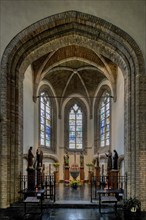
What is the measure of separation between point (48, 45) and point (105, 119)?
10.3m

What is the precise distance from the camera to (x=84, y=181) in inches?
967

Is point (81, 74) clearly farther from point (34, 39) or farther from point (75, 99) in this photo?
point (34, 39)

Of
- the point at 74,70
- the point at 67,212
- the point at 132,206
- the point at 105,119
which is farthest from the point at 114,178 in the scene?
→ the point at 74,70

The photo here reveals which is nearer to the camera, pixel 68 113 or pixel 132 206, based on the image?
pixel 132 206

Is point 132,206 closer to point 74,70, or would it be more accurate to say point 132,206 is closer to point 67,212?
point 67,212

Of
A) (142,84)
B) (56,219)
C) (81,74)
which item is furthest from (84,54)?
(56,219)

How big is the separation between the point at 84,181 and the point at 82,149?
8.36 feet

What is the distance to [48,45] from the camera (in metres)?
14.0

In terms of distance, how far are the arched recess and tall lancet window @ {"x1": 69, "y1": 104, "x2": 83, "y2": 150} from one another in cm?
1247

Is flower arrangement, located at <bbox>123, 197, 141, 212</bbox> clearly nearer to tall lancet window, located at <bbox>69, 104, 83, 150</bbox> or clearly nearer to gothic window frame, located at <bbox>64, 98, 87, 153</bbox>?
gothic window frame, located at <bbox>64, 98, 87, 153</bbox>

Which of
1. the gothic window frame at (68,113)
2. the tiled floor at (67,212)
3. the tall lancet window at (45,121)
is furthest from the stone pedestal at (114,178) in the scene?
the gothic window frame at (68,113)

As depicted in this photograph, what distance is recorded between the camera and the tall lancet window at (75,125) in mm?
26125

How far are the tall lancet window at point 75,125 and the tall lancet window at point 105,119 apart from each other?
7.85 ft

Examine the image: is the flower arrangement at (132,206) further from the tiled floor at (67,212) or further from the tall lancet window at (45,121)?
the tall lancet window at (45,121)
